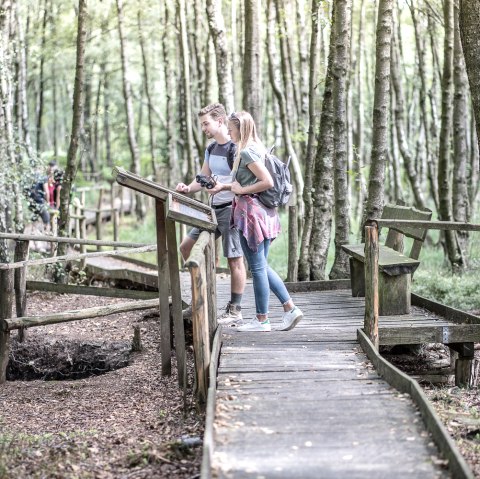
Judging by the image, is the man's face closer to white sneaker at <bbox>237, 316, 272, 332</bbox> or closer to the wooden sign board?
the wooden sign board

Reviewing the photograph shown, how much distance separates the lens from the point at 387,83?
10.3 metres

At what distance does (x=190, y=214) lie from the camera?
6.36 metres

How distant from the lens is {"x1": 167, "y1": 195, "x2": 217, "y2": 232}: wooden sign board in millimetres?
6094

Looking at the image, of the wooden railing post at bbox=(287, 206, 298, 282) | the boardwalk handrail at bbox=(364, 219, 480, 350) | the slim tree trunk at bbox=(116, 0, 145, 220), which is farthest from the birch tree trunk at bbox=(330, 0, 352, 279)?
the slim tree trunk at bbox=(116, 0, 145, 220)

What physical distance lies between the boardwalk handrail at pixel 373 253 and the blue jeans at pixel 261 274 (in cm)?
80

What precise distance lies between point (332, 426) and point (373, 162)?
19.1ft

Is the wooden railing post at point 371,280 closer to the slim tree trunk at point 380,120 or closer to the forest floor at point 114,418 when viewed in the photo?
the forest floor at point 114,418

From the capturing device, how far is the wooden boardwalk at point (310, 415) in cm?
446

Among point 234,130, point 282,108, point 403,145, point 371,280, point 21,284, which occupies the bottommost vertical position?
point 21,284

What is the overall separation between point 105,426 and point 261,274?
6.13 feet

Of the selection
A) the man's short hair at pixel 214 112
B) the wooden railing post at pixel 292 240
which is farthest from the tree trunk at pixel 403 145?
the man's short hair at pixel 214 112

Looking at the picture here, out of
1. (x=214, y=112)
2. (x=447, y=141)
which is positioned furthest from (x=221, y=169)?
(x=447, y=141)

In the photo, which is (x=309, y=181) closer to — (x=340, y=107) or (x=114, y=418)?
(x=340, y=107)

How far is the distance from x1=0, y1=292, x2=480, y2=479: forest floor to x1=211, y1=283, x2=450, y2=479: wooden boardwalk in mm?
448
